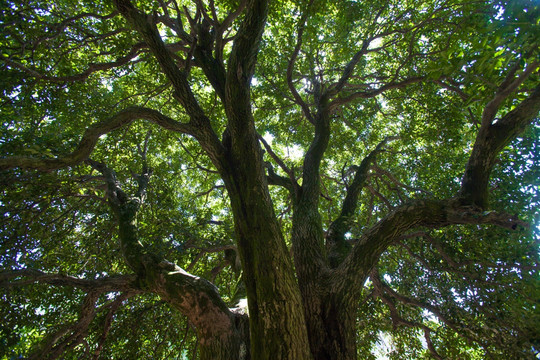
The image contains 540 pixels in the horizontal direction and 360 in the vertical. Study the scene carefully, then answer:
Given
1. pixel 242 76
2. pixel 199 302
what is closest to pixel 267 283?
pixel 199 302

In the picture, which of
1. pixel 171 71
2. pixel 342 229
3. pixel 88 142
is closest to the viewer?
pixel 88 142

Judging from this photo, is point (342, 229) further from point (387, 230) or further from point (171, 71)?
point (171, 71)

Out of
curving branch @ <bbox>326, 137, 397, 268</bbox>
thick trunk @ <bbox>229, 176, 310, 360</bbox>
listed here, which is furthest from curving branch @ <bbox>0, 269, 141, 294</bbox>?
curving branch @ <bbox>326, 137, 397, 268</bbox>

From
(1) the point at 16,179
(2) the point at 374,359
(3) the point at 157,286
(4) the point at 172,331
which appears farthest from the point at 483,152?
(1) the point at 16,179

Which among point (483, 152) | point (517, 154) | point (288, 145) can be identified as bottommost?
point (483, 152)

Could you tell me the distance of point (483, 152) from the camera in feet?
10.6

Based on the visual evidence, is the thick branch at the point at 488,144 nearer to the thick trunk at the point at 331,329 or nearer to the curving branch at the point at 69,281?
the thick trunk at the point at 331,329

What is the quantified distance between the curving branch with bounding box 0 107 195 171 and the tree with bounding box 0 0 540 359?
0.07 feet

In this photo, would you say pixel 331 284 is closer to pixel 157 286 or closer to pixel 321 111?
pixel 157 286

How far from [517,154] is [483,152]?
2.33 meters

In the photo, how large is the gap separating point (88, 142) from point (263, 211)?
96.5 inches

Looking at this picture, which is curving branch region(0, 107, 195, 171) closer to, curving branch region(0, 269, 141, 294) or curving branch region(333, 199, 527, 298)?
curving branch region(0, 269, 141, 294)

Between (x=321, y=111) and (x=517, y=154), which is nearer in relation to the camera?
(x=517, y=154)

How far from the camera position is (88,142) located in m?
3.64
